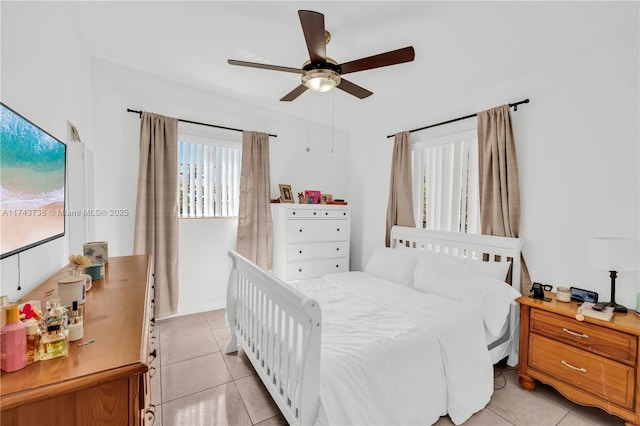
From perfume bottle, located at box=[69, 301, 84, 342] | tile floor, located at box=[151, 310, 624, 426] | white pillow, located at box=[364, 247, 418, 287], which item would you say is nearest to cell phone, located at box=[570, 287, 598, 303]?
tile floor, located at box=[151, 310, 624, 426]

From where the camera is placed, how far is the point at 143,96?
10.4 feet

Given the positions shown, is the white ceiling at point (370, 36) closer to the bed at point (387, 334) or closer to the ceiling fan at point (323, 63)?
the ceiling fan at point (323, 63)

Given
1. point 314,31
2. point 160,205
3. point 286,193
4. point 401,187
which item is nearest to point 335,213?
point 286,193

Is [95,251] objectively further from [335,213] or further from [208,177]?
[335,213]

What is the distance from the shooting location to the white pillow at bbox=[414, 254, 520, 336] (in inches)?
84.5

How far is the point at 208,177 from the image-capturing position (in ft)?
11.9

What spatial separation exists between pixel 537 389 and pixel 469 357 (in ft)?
2.71

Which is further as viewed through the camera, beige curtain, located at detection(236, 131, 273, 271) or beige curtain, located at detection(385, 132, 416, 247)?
beige curtain, located at detection(236, 131, 273, 271)

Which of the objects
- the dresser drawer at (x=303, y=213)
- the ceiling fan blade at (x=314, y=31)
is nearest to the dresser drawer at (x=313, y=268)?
the dresser drawer at (x=303, y=213)

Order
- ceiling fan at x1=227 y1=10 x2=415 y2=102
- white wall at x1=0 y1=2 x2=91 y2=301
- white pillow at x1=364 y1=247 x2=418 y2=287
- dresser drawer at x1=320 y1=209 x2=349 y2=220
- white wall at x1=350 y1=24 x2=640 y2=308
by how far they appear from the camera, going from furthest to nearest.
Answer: dresser drawer at x1=320 y1=209 x2=349 y2=220, white pillow at x1=364 y1=247 x2=418 y2=287, white wall at x1=350 y1=24 x2=640 y2=308, ceiling fan at x1=227 y1=10 x2=415 y2=102, white wall at x1=0 y1=2 x2=91 y2=301

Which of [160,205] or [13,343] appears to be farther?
[160,205]

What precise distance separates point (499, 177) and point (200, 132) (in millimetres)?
3390

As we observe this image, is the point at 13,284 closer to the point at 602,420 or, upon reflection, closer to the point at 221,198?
the point at 221,198

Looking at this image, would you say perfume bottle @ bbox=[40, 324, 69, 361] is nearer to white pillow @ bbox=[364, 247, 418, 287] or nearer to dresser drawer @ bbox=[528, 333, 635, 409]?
white pillow @ bbox=[364, 247, 418, 287]
